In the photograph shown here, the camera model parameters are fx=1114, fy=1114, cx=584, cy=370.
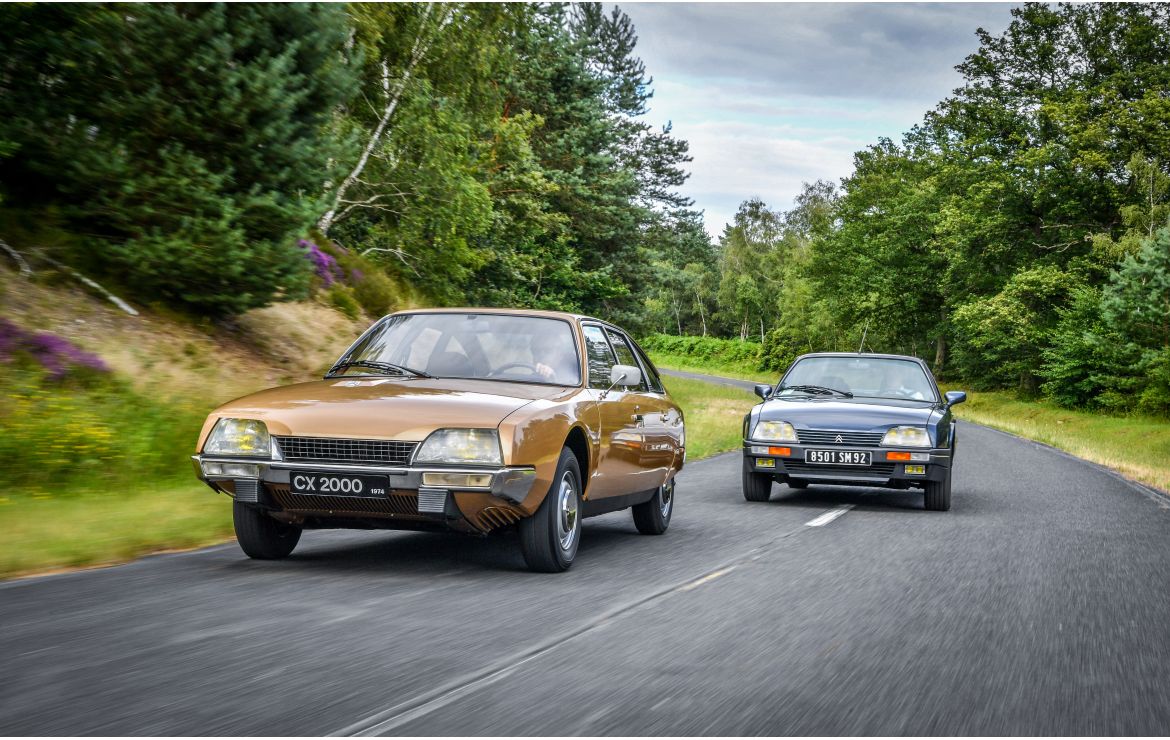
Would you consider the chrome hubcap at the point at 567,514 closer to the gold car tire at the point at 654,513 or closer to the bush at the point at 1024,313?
the gold car tire at the point at 654,513

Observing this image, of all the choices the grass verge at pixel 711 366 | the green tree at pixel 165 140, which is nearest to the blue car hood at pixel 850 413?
the green tree at pixel 165 140

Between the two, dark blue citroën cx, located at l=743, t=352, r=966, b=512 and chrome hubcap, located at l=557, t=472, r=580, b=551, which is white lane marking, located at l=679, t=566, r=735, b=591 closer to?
chrome hubcap, located at l=557, t=472, r=580, b=551

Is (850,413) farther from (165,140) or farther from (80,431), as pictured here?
(165,140)

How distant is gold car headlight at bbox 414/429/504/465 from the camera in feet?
19.9

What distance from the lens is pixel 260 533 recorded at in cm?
679

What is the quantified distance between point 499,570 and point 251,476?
160 cm

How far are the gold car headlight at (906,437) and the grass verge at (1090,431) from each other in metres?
6.42

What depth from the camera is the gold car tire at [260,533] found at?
6.73m

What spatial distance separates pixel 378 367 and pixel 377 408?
3.76ft

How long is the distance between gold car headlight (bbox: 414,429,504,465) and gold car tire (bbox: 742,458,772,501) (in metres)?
5.78

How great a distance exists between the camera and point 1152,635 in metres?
5.30

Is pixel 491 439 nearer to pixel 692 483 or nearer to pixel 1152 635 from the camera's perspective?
pixel 1152 635

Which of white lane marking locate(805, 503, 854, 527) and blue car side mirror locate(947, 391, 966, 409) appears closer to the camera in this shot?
white lane marking locate(805, 503, 854, 527)

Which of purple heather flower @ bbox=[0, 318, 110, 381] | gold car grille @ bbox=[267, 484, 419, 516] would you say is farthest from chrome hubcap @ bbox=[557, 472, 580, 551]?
purple heather flower @ bbox=[0, 318, 110, 381]
